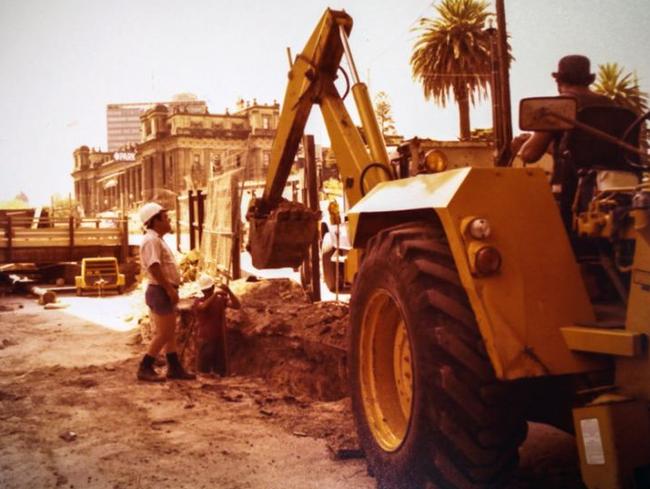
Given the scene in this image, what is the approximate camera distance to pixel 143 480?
13.9ft

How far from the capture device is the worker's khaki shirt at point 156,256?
7.11m

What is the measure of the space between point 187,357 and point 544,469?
6.13 metres

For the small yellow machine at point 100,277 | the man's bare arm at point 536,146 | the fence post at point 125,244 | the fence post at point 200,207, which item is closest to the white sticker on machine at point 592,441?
the man's bare arm at point 536,146

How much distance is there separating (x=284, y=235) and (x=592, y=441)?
4902 millimetres

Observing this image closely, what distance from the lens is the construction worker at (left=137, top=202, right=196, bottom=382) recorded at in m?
7.11

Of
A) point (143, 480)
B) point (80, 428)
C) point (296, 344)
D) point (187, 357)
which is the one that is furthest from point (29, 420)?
point (187, 357)

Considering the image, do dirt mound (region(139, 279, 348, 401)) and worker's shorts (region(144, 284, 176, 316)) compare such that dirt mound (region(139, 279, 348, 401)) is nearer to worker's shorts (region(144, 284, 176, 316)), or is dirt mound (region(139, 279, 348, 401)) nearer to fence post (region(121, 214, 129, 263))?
worker's shorts (region(144, 284, 176, 316))

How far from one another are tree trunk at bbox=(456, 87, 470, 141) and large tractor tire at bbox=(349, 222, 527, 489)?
19.6 metres

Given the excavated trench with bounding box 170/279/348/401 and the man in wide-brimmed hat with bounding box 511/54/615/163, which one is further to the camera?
the excavated trench with bounding box 170/279/348/401

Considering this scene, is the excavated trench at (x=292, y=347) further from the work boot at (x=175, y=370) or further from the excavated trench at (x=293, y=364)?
the work boot at (x=175, y=370)

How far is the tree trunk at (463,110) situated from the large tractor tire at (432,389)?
1957cm

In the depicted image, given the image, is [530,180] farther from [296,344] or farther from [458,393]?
[296,344]

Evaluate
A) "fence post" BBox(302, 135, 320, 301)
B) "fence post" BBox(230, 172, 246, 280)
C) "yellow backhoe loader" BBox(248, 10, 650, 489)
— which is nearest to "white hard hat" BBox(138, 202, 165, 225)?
"fence post" BBox(302, 135, 320, 301)

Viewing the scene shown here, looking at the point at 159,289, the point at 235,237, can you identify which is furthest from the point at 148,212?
the point at 235,237
